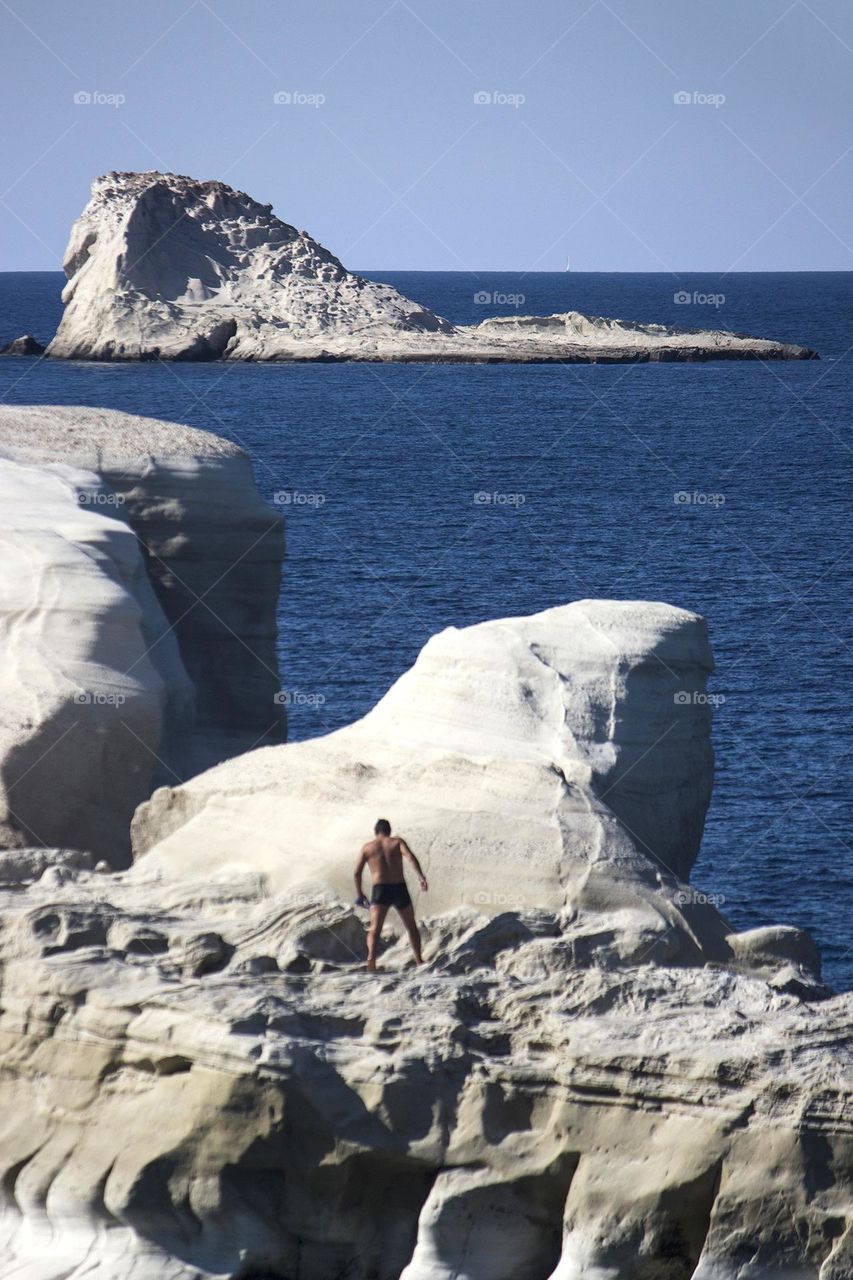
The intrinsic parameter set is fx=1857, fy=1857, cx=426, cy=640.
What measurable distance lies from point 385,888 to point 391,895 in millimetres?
88

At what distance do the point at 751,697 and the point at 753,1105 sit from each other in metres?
22.0

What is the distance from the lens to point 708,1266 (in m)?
13.5

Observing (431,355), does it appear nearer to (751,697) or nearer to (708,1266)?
(751,697)

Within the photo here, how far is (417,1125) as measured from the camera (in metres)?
14.2

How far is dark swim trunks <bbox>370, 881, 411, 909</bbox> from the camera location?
52.6 feet

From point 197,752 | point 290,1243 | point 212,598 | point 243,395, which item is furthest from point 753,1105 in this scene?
point 243,395
